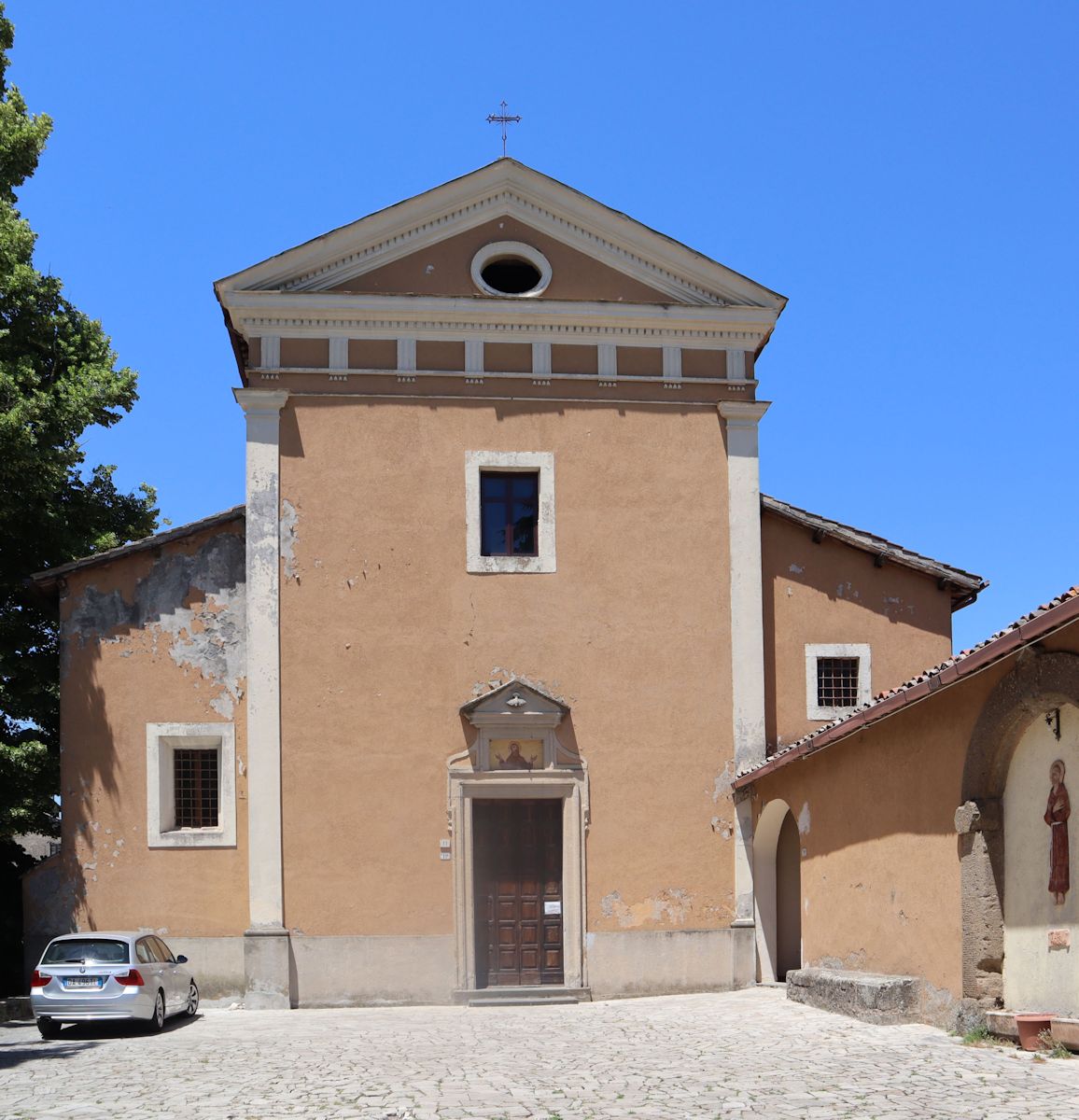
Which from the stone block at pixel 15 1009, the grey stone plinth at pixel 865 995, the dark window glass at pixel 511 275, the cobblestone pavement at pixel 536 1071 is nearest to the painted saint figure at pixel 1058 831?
the cobblestone pavement at pixel 536 1071

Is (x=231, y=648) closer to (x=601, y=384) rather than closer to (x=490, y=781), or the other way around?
(x=490, y=781)

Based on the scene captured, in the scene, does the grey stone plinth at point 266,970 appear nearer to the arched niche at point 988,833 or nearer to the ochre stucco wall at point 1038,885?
the arched niche at point 988,833

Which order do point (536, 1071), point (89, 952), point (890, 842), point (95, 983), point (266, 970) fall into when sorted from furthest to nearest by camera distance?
point (266, 970) → point (89, 952) → point (95, 983) → point (890, 842) → point (536, 1071)

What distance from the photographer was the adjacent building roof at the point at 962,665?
11.2m

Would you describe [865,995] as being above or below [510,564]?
below

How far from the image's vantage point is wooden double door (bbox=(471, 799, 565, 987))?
1928cm

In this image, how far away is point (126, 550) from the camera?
63.8 feet

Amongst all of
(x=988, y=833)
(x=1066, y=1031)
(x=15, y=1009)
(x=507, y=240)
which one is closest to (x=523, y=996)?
(x=15, y=1009)

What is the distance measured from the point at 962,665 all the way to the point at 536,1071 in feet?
16.4

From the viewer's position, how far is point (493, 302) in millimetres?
→ 19969

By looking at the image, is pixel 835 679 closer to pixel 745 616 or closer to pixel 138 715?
pixel 745 616

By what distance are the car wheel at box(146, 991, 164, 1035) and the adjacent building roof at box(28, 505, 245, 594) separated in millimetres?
5970

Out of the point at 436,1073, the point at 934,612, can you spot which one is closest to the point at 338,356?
the point at 934,612

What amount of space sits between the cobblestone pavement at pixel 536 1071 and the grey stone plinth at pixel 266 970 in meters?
1.48
